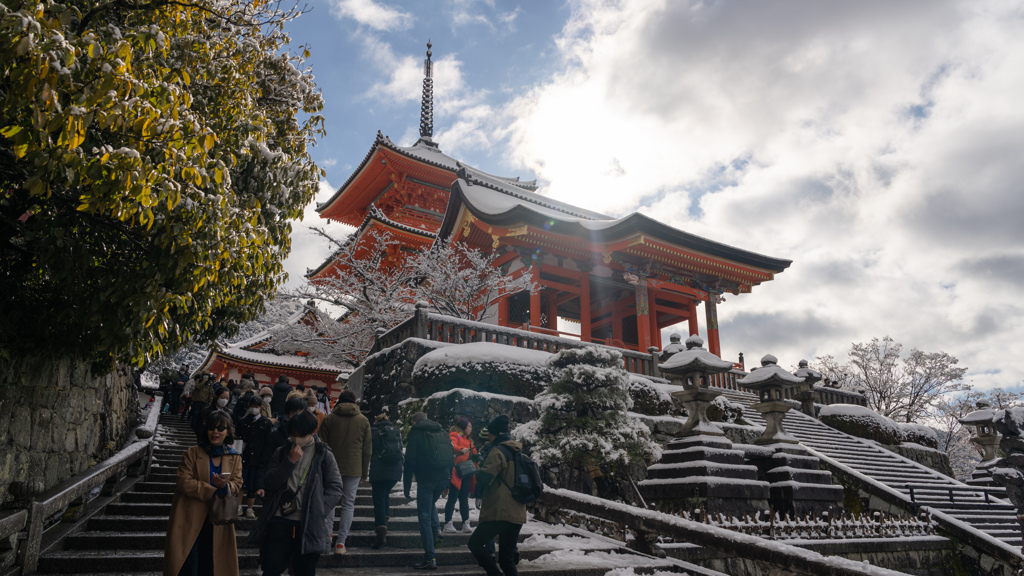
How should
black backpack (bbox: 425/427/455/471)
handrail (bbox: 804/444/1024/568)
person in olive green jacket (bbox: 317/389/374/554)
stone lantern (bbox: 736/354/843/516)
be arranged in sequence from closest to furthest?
1. person in olive green jacket (bbox: 317/389/374/554)
2. black backpack (bbox: 425/427/455/471)
3. handrail (bbox: 804/444/1024/568)
4. stone lantern (bbox: 736/354/843/516)

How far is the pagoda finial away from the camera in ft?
116

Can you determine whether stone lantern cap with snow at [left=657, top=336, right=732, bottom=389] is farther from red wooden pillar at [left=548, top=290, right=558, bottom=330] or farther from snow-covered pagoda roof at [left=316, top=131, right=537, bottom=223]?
snow-covered pagoda roof at [left=316, top=131, right=537, bottom=223]

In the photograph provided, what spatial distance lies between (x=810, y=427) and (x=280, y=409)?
14032 millimetres

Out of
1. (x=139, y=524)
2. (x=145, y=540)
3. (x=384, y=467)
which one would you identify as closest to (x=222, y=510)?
(x=145, y=540)

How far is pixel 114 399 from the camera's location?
898 cm

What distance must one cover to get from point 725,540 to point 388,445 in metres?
3.59

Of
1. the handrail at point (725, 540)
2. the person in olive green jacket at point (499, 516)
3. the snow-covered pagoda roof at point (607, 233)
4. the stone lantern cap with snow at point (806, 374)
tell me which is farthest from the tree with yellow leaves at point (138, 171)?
the stone lantern cap with snow at point (806, 374)

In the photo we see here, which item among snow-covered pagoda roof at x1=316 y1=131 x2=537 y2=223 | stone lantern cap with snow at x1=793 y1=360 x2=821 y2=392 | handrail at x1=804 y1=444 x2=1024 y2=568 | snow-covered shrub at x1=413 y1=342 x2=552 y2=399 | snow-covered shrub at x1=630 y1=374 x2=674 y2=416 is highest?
snow-covered pagoda roof at x1=316 y1=131 x2=537 y2=223

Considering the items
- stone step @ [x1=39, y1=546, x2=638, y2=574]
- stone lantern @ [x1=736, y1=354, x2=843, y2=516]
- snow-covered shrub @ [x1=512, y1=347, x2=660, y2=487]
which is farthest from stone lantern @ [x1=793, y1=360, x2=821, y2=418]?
stone step @ [x1=39, y1=546, x2=638, y2=574]

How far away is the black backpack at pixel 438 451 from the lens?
20.3 feet

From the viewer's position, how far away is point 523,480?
4883 mm

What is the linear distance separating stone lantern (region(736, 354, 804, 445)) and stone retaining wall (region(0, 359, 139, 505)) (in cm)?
1099

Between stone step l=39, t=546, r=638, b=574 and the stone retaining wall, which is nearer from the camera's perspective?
stone step l=39, t=546, r=638, b=574

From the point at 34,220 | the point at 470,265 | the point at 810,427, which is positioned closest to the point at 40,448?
the point at 34,220
